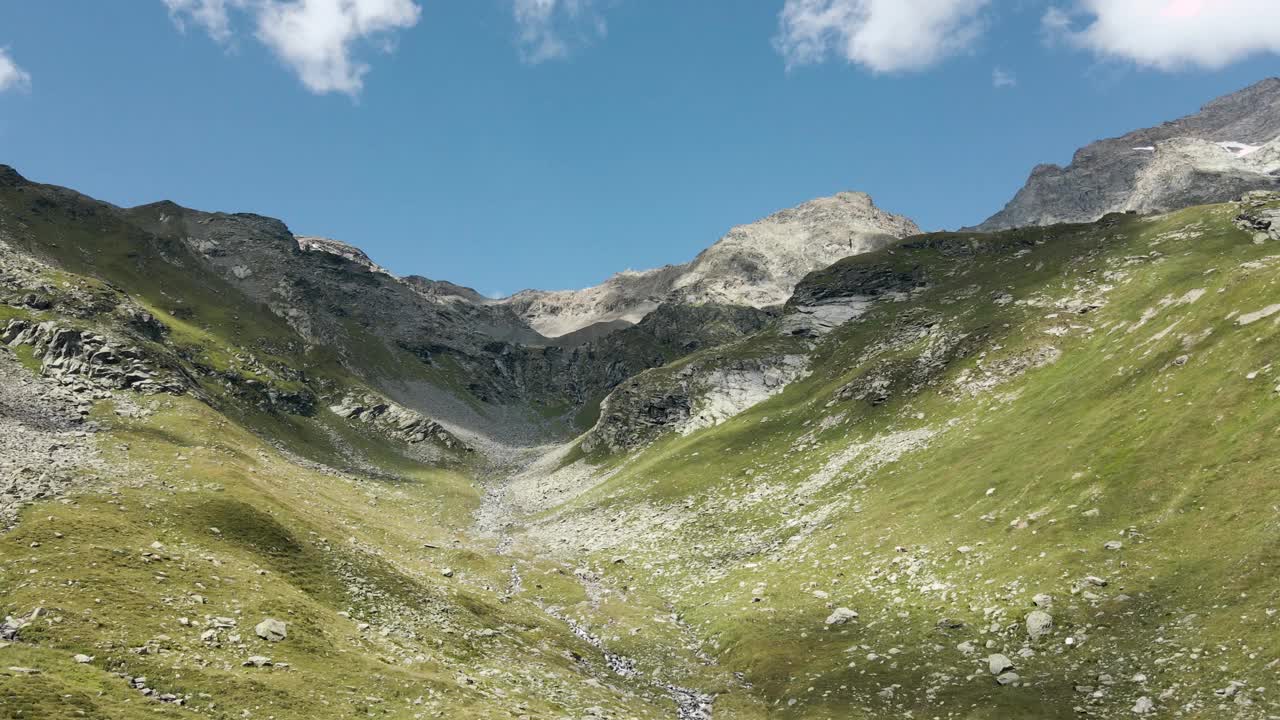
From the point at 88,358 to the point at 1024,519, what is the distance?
349 ft

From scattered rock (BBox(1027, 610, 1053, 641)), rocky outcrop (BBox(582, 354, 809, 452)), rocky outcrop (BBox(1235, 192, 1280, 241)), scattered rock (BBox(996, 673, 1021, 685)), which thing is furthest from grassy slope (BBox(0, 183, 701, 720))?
rocky outcrop (BBox(1235, 192, 1280, 241))

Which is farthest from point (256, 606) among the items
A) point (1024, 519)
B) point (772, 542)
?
point (1024, 519)

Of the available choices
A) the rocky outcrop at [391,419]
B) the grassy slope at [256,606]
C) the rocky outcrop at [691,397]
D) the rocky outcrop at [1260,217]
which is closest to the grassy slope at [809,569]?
the grassy slope at [256,606]

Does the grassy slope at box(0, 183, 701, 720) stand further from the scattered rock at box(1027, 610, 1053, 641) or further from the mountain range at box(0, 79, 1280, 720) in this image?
the scattered rock at box(1027, 610, 1053, 641)

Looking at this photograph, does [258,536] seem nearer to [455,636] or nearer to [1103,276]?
[455,636]

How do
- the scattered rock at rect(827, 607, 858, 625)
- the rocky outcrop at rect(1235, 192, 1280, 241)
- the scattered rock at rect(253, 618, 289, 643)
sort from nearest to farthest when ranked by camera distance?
1. the scattered rock at rect(253, 618, 289, 643)
2. the scattered rock at rect(827, 607, 858, 625)
3. the rocky outcrop at rect(1235, 192, 1280, 241)

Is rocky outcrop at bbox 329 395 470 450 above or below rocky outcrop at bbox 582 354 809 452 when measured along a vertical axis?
above

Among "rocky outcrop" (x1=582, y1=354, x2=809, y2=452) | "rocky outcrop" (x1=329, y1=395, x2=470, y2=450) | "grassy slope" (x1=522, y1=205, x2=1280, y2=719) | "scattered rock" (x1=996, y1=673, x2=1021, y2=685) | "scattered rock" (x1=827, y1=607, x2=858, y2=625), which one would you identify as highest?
"rocky outcrop" (x1=329, y1=395, x2=470, y2=450)

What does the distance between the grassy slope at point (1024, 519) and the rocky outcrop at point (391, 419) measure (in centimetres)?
7454

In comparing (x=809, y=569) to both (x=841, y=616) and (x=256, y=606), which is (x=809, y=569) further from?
(x=256, y=606)

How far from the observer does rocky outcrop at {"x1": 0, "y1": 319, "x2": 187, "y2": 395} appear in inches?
3327

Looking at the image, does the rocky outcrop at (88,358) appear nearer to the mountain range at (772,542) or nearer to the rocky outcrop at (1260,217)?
the mountain range at (772,542)

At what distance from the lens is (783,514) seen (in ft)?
192

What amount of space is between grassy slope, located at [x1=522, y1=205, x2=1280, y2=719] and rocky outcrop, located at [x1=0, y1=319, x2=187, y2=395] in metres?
60.1
